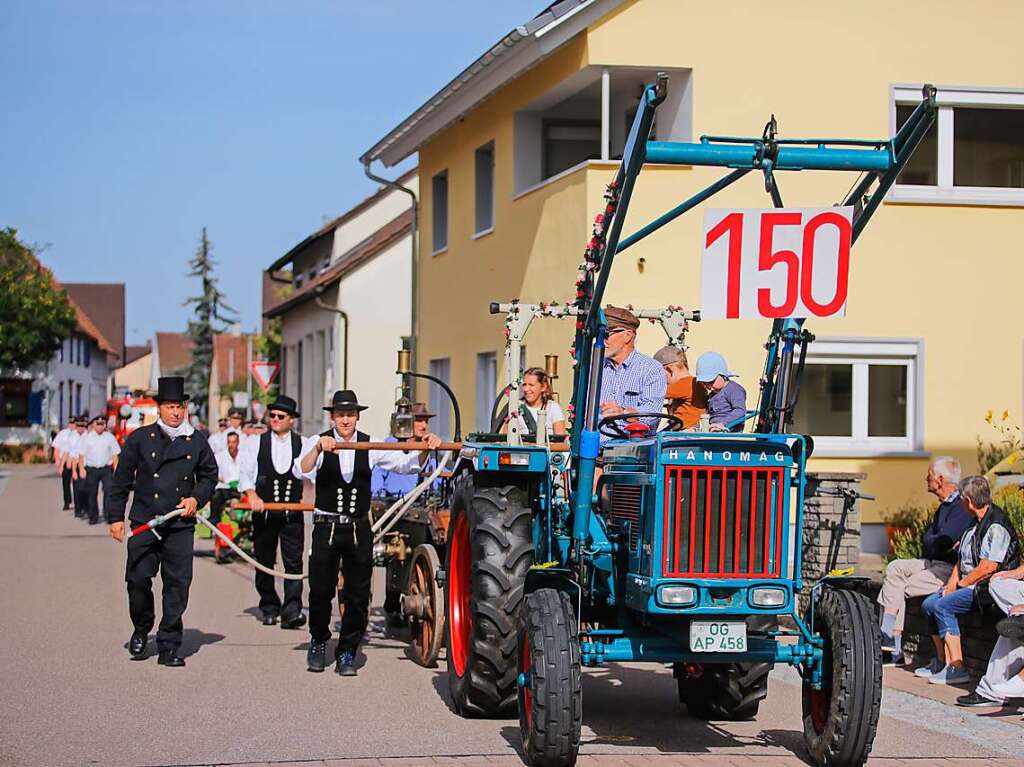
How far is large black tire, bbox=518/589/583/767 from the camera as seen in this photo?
7.20 metres

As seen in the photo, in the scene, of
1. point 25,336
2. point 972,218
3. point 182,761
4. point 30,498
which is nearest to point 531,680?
point 182,761

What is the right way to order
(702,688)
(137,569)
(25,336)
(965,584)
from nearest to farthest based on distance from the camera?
1. (702,688)
2. (965,584)
3. (137,569)
4. (25,336)

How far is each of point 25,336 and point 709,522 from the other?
50390mm

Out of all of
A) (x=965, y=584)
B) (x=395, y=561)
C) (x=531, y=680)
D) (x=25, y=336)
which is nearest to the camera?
(x=531, y=680)

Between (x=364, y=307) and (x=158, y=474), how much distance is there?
19.3m

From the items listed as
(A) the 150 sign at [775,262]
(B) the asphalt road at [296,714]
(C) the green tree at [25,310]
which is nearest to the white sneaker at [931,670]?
(B) the asphalt road at [296,714]

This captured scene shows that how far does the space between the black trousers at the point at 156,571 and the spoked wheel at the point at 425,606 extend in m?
1.64

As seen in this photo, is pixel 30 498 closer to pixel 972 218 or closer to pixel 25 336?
pixel 25 336

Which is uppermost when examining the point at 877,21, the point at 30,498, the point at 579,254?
the point at 877,21

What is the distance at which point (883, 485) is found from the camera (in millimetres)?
16469

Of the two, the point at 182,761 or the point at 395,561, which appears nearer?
the point at 182,761

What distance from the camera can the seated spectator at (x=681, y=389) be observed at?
1018cm

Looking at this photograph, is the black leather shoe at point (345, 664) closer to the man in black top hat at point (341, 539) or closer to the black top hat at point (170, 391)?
the man in black top hat at point (341, 539)

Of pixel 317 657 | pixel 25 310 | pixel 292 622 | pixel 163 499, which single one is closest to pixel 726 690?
pixel 317 657
